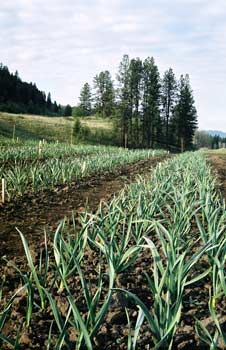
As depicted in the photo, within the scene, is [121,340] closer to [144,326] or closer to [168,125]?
[144,326]

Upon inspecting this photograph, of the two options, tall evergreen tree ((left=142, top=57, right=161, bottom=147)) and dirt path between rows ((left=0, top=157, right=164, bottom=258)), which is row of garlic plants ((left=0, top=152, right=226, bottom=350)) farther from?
tall evergreen tree ((left=142, top=57, right=161, bottom=147))

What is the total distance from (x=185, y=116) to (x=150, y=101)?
276 inches

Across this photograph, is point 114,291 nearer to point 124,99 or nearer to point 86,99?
point 124,99

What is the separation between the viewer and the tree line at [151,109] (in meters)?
51.3

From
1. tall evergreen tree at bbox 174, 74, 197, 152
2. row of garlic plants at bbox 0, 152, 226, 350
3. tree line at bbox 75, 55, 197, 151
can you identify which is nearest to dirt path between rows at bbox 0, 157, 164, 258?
row of garlic plants at bbox 0, 152, 226, 350

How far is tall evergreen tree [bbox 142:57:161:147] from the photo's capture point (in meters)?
53.5

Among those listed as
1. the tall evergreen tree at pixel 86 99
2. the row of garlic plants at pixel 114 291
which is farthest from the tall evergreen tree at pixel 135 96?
the row of garlic plants at pixel 114 291

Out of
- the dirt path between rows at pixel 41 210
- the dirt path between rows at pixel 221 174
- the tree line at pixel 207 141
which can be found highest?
the tree line at pixel 207 141

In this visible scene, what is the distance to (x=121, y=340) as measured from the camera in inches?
76.7

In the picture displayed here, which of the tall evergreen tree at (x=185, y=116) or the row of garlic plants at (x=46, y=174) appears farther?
the tall evergreen tree at (x=185, y=116)

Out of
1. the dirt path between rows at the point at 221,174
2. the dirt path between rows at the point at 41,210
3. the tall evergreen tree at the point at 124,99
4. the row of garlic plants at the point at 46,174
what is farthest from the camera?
the tall evergreen tree at the point at 124,99

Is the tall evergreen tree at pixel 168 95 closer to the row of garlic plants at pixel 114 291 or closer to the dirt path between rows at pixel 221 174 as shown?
the dirt path between rows at pixel 221 174

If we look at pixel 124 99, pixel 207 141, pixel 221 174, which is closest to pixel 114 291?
pixel 221 174

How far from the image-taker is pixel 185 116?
58344mm
